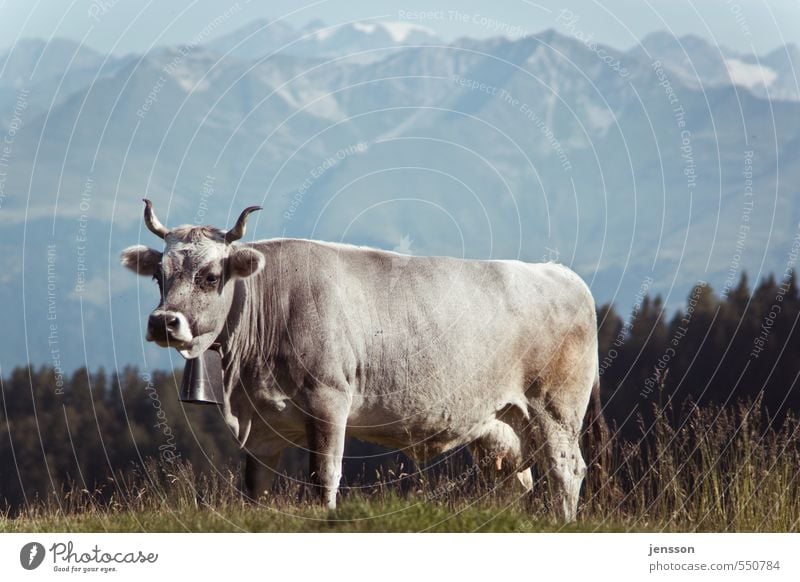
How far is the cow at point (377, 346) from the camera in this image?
35.4ft

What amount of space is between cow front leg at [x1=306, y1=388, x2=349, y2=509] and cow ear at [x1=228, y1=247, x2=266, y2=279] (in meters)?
1.28

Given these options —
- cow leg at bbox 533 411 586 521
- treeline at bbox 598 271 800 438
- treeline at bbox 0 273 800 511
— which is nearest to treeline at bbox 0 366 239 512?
treeline at bbox 0 273 800 511

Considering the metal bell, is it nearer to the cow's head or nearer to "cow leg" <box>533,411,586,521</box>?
the cow's head

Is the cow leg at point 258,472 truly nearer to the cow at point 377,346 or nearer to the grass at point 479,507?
the cow at point 377,346

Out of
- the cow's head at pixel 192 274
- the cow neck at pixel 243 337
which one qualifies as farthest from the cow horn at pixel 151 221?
the cow neck at pixel 243 337

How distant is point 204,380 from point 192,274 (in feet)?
4.09

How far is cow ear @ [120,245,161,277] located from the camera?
11.1 meters

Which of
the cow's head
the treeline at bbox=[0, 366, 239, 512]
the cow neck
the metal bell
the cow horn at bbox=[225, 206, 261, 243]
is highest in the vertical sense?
the cow horn at bbox=[225, 206, 261, 243]

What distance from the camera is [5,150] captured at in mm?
12617

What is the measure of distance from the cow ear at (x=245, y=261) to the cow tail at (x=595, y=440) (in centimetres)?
440
